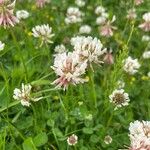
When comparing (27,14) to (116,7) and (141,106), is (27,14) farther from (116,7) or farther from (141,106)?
(141,106)

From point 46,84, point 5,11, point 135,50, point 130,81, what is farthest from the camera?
point 135,50

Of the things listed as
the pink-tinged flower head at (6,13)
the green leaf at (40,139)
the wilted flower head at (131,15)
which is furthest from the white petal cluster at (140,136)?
the wilted flower head at (131,15)

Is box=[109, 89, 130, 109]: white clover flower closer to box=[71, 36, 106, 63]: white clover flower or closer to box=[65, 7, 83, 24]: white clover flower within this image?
box=[71, 36, 106, 63]: white clover flower

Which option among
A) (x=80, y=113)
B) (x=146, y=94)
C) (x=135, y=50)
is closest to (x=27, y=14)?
(x=135, y=50)

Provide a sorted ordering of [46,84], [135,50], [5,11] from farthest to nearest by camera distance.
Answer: [135,50], [46,84], [5,11]

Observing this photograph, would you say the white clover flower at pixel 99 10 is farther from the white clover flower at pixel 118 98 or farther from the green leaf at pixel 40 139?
the green leaf at pixel 40 139

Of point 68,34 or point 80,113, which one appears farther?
point 68,34

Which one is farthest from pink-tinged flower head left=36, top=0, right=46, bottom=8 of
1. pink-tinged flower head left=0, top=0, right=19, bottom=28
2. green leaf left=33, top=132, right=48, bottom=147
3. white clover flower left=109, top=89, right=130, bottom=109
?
green leaf left=33, top=132, right=48, bottom=147

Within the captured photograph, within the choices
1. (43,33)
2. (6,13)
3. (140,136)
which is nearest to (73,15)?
(43,33)
